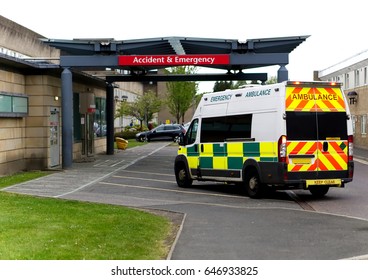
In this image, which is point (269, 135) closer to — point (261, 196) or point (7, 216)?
point (261, 196)

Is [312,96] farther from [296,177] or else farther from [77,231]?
[77,231]

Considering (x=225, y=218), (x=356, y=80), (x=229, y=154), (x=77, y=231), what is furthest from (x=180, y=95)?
(x=77, y=231)

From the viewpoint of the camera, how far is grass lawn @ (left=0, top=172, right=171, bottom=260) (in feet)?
25.5

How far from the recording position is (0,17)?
33.3 meters

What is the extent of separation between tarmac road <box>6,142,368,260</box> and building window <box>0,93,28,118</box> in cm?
267

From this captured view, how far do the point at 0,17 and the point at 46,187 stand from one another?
19023 millimetres

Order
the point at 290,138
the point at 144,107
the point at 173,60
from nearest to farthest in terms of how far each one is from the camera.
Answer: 1. the point at 290,138
2. the point at 173,60
3. the point at 144,107

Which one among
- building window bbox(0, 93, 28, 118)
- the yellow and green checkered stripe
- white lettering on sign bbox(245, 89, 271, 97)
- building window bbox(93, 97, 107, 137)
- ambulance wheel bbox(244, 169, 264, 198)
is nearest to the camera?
the yellow and green checkered stripe

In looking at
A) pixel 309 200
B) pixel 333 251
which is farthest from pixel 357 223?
pixel 309 200

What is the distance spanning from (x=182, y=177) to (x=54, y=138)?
28.8ft

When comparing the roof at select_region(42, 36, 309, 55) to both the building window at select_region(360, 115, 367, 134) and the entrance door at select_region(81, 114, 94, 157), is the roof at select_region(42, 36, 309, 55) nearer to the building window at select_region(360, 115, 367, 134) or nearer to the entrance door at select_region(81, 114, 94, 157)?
the entrance door at select_region(81, 114, 94, 157)

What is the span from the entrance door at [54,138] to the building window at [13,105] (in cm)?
148

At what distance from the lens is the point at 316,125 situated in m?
14.1

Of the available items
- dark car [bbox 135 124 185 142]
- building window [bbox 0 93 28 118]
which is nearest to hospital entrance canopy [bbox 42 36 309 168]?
building window [bbox 0 93 28 118]
